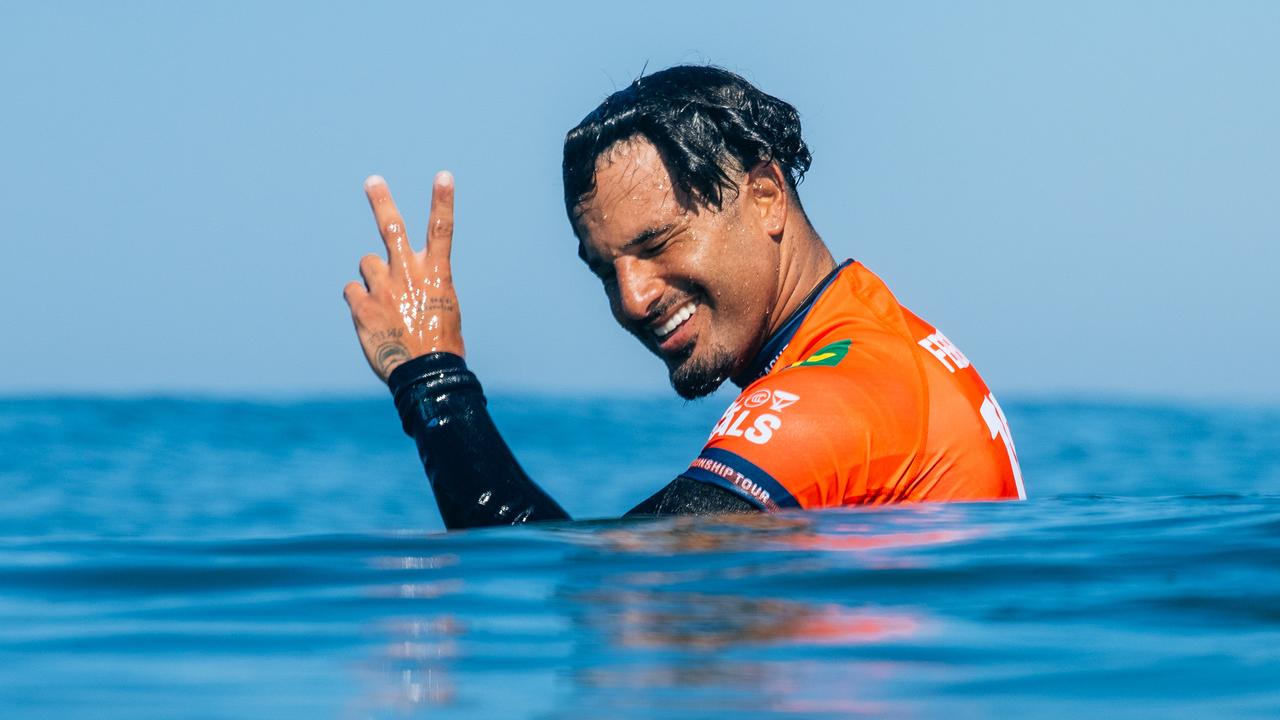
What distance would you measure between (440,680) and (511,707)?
25 cm

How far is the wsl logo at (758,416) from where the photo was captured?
3973 mm

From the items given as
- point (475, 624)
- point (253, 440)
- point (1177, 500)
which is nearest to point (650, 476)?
point (253, 440)

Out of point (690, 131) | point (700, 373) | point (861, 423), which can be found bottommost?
point (861, 423)

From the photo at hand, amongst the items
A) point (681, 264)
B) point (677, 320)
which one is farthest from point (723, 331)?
point (681, 264)

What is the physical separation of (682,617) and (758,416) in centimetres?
95

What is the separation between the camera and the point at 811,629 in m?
3.09

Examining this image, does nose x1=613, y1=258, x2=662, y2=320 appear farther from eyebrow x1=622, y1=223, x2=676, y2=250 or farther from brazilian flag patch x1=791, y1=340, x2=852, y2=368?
brazilian flag patch x1=791, y1=340, x2=852, y2=368

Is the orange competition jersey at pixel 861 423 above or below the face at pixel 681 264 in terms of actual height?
below

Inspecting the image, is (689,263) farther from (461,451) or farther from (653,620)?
(653,620)

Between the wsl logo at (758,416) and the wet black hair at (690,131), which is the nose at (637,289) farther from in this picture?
the wsl logo at (758,416)

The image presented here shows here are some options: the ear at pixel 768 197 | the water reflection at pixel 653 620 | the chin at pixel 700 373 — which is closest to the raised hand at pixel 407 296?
the water reflection at pixel 653 620

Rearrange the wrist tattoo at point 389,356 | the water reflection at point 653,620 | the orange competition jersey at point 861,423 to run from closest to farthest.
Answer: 1. the water reflection at point 653,620
2. the orange competition jersey at point 861,423
3. the wrist tattoo at point 389,356

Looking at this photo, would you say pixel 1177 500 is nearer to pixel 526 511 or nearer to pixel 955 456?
pixel 955 456

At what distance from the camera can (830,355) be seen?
4.27 meters
